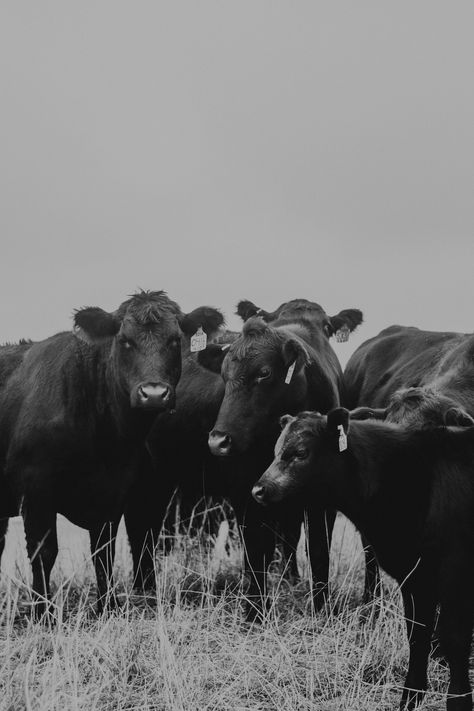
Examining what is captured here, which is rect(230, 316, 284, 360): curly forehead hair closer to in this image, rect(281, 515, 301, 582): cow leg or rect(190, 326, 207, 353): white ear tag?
rect(190, 326, 207, 353): white ear tag

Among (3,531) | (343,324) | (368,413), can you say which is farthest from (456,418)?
(3,531)

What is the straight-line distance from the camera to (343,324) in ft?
36.5

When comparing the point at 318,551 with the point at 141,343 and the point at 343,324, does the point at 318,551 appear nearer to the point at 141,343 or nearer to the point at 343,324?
the point at 141,343

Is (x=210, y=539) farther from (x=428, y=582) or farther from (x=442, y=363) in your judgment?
(x=428, y=582)

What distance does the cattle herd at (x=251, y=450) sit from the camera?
6199mm

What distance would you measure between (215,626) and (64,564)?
4000 mm

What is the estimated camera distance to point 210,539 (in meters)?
11.0

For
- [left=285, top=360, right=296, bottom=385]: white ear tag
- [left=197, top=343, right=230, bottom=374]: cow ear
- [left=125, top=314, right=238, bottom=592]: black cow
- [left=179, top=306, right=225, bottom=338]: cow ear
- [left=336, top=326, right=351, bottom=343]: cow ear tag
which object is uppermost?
[left=179, top=306, right=225, bottom=338]: cow ear

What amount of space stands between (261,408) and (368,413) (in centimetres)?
111

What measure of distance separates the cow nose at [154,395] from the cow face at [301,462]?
5.17 ft

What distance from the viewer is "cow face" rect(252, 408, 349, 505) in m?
6.29

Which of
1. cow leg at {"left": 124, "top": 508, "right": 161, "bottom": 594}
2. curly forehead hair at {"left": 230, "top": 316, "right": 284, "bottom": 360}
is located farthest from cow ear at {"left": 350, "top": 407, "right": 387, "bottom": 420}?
cow leg at {"left": 124, "top": 508, "right": 161, "bottom": 594}

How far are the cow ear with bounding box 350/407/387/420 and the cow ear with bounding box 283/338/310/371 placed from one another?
3.56 feet

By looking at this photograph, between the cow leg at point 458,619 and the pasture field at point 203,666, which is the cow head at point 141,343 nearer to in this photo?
the pasture field at point 203,666
